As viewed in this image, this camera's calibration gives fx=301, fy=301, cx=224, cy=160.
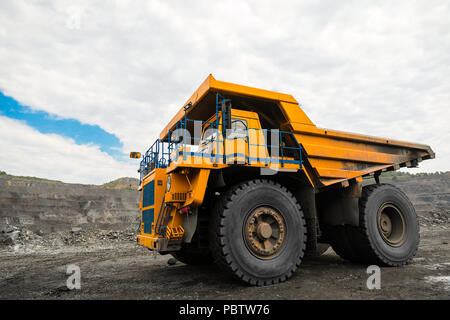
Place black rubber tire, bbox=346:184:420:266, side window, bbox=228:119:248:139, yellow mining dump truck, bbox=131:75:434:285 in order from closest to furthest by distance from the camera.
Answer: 1. yellow mining dump truck, bbox=131:75:434:285
2. side window, bbox=228:119:248:139
3. black rubber tire, bbox=346:184:420:266

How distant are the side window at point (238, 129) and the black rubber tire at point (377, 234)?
3098 mm

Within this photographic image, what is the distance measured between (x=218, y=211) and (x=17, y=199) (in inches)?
552

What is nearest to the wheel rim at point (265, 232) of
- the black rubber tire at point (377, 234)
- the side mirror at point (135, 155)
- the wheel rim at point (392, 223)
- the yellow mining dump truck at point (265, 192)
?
the yellow mining dump truck at point (265, 192)

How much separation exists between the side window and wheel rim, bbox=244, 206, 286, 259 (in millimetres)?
1369

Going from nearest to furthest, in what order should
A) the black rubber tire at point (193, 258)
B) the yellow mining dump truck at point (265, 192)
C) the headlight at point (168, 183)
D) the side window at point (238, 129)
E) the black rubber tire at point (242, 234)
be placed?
→ the black rubber tire at point (242, 234), the yellow mining dump truck at point (265, 192), the headlight at point (168, 183), the side window at point (238, 129), the black rubber tire at point (193, 258)

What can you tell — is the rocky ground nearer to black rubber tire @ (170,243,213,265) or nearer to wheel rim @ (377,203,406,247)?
black rubber tire @ (170,243,213,265)

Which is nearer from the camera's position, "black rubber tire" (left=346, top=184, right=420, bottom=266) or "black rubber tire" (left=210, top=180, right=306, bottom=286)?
"black rubber tire" (left=210, top=180, right=306, bottom=286)

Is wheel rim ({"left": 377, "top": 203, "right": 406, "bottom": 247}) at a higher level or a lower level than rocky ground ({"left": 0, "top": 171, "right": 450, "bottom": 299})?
higher

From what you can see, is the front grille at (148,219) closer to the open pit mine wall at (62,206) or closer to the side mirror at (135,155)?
the side mirror at (135,155)

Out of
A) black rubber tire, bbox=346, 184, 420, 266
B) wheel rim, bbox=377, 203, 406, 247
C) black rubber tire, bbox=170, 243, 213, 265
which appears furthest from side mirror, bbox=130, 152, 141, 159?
wheel rim, bbox=377, 203, 406, 247

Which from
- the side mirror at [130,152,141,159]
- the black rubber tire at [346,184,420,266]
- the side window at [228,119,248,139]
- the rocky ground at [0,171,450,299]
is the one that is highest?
the side window at [228,119,248,139]

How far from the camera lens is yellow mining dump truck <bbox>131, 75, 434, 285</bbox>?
488cm

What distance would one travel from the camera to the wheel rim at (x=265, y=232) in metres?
4.89
